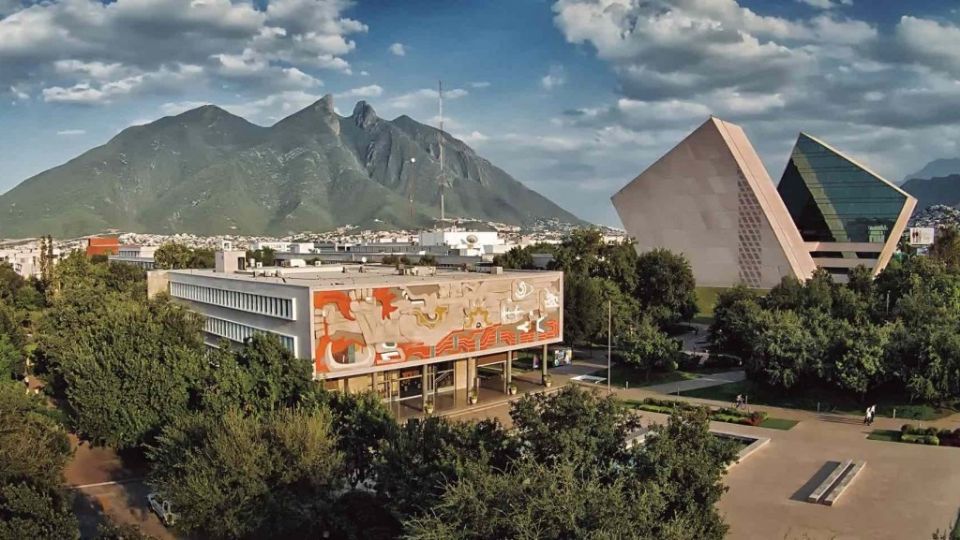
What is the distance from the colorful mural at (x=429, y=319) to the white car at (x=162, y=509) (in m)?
9.76

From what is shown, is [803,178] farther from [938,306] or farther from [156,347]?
[156,347]

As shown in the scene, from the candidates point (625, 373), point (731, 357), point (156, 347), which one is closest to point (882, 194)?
point (731, 357)

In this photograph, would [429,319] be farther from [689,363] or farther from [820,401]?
[820,401]

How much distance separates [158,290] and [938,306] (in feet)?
175

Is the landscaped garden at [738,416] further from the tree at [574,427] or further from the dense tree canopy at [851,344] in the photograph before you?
the tree at [574,427]

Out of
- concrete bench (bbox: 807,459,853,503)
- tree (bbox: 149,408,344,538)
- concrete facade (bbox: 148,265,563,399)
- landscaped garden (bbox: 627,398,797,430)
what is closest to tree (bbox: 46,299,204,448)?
concrete facade (bbox: 148,265,563,399)

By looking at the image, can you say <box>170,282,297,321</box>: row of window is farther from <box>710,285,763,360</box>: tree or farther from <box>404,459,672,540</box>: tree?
<box>710,285,763,360</box>: tree

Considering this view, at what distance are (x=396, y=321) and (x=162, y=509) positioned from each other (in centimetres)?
1452

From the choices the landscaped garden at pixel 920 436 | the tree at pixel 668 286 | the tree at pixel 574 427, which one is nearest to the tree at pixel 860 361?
→ the landscaped garden at pixel 920 436

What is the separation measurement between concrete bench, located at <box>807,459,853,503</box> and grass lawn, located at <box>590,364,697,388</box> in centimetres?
1762

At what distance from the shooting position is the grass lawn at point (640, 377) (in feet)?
144

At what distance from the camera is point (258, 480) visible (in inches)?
722

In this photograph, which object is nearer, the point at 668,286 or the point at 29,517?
the point at 29,517

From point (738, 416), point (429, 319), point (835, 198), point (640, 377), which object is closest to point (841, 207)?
point (835, 198)
